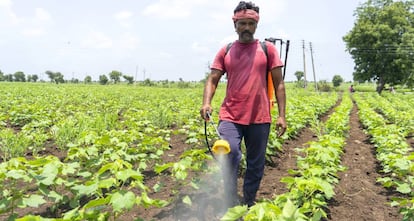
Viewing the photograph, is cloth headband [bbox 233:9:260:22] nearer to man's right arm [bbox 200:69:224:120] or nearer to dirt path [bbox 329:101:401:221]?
man's right arm [bbox 200:69:224:120]

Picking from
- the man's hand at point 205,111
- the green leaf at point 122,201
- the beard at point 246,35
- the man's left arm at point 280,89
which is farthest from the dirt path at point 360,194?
the green leaf at point 122,201

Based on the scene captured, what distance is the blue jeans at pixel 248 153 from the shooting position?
3385 mm

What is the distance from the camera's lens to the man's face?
3369mm

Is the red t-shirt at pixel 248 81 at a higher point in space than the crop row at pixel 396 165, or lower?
higher

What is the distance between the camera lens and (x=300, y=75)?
3364 inches

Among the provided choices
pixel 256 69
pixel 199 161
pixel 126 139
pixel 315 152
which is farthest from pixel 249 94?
pixel 126 139

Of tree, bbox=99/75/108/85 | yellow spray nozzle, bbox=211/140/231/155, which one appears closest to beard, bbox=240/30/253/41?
yellow spray nozzle, bbox=211/140/231/155

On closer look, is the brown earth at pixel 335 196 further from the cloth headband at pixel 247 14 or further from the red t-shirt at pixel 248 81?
the cloth headband at pixel 247 14

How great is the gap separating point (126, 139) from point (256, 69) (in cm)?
220

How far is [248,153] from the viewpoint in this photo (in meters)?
3.64

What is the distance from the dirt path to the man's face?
1964mm

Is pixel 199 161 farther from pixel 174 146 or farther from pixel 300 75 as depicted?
pixel 300 75

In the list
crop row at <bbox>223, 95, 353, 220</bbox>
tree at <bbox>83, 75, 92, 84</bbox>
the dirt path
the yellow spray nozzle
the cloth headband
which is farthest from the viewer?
tree at <bbox>83, 75, 92, 84</bbox>

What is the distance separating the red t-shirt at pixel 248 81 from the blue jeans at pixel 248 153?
81 mm
